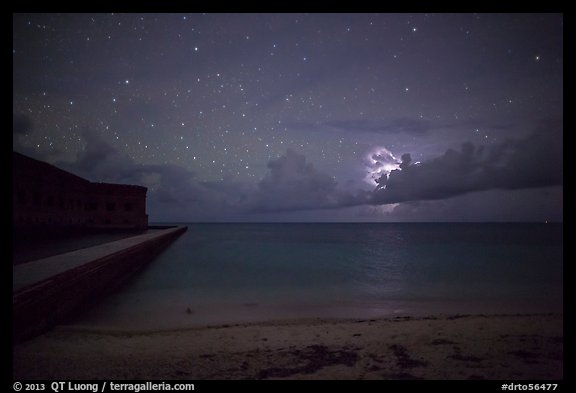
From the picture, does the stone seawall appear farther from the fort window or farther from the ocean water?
the fort window

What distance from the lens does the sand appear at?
501 centimetres

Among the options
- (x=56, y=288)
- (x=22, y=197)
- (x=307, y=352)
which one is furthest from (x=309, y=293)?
(x=22, y=197)

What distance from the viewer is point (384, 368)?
517cm

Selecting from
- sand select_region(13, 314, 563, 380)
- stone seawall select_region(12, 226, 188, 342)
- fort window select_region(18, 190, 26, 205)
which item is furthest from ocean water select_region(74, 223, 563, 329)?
fort window select_region(18, 190, 26, 205)

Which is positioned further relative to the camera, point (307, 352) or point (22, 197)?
point (22, 197)

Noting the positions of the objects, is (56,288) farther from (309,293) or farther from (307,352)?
(309,293)

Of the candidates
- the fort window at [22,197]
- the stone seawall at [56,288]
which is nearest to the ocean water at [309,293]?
the stone seawall at [56,288]

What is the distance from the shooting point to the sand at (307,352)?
5.01 metres

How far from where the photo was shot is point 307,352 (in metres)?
5.98

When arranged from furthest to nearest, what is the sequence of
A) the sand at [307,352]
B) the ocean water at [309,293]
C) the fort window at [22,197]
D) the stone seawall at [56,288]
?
the fort window at [22,197] < the ocean water at [309,293] < the stone seawall at [56,288] < the sand at [307,352]

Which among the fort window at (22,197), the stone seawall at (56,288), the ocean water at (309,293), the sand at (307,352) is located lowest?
the ocean water at (309,293)

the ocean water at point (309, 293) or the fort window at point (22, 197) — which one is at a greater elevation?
the fort window at point (22, 197)

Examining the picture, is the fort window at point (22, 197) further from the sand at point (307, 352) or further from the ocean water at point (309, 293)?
the sand at point (307, 352)
